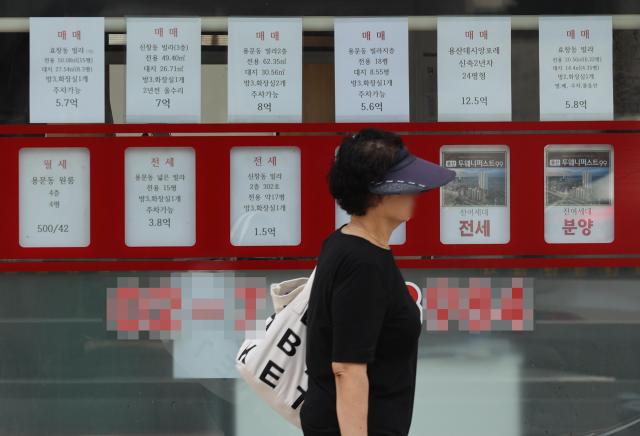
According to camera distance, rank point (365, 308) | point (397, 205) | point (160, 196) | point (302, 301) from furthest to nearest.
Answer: point (160, 196)
point (302, 301)
point (397, 205)
point (365, 308)

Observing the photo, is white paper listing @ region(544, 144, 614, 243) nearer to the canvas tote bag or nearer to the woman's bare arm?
the canvas tote bag

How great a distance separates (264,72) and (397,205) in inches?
→ 69.4

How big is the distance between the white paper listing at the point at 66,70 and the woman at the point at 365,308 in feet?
6.37

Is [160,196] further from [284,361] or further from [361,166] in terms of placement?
[361,166]

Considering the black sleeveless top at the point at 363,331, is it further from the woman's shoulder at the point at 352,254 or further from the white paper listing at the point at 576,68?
the white paper listing at the point at 576,68

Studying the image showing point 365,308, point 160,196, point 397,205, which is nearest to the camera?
point 365,308

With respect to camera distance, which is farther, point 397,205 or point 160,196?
point 160,196

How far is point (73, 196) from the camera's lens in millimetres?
3592

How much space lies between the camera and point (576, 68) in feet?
11.9

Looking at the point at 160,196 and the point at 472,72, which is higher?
the point at 472,72

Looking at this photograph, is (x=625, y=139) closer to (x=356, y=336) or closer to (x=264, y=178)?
(x=264, y=178)

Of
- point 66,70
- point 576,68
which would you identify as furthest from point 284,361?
point 576,68

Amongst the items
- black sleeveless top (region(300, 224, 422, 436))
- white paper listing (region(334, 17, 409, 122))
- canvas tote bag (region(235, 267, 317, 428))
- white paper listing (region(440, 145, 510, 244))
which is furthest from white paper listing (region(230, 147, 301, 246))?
black sleeveless top (region(300, 224, 422, 436))

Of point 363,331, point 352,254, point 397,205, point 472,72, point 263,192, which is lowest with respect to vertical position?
point 363,331
